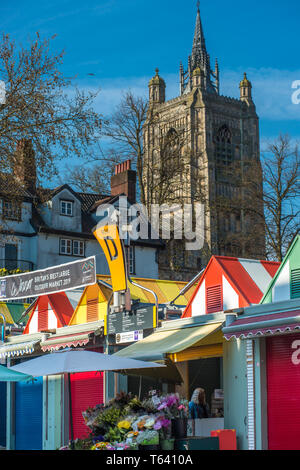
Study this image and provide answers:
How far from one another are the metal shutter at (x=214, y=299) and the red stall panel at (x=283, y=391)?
126 inches

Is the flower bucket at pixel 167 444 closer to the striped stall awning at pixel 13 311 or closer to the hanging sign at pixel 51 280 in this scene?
the hanging sign at pixel 51 280

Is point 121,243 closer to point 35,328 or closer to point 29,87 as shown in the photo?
point 29,87

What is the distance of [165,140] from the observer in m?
50.2

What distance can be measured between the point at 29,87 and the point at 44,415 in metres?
10.2

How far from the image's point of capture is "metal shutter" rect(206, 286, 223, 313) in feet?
61.0

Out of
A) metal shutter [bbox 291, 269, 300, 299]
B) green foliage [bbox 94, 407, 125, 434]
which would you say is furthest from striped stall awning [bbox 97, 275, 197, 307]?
green foliage [bbox 94, 407, 125, 434]

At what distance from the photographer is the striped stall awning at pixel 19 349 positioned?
2333 cm

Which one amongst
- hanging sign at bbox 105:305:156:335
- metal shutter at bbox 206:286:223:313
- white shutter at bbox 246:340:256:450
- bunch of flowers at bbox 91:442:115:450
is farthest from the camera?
hanging sign at bbox 105:305:156:335

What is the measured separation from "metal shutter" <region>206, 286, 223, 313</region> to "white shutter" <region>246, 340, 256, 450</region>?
2.92 meters

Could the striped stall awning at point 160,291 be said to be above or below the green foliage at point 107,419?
above

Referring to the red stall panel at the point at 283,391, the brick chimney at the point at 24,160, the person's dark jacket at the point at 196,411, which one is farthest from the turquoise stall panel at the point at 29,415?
the red stall panel at the point at 283,391

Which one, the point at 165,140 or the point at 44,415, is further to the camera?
the point at 165,140

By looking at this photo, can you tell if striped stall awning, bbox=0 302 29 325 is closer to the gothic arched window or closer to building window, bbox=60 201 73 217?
building window, bbox=60 201 73 217
